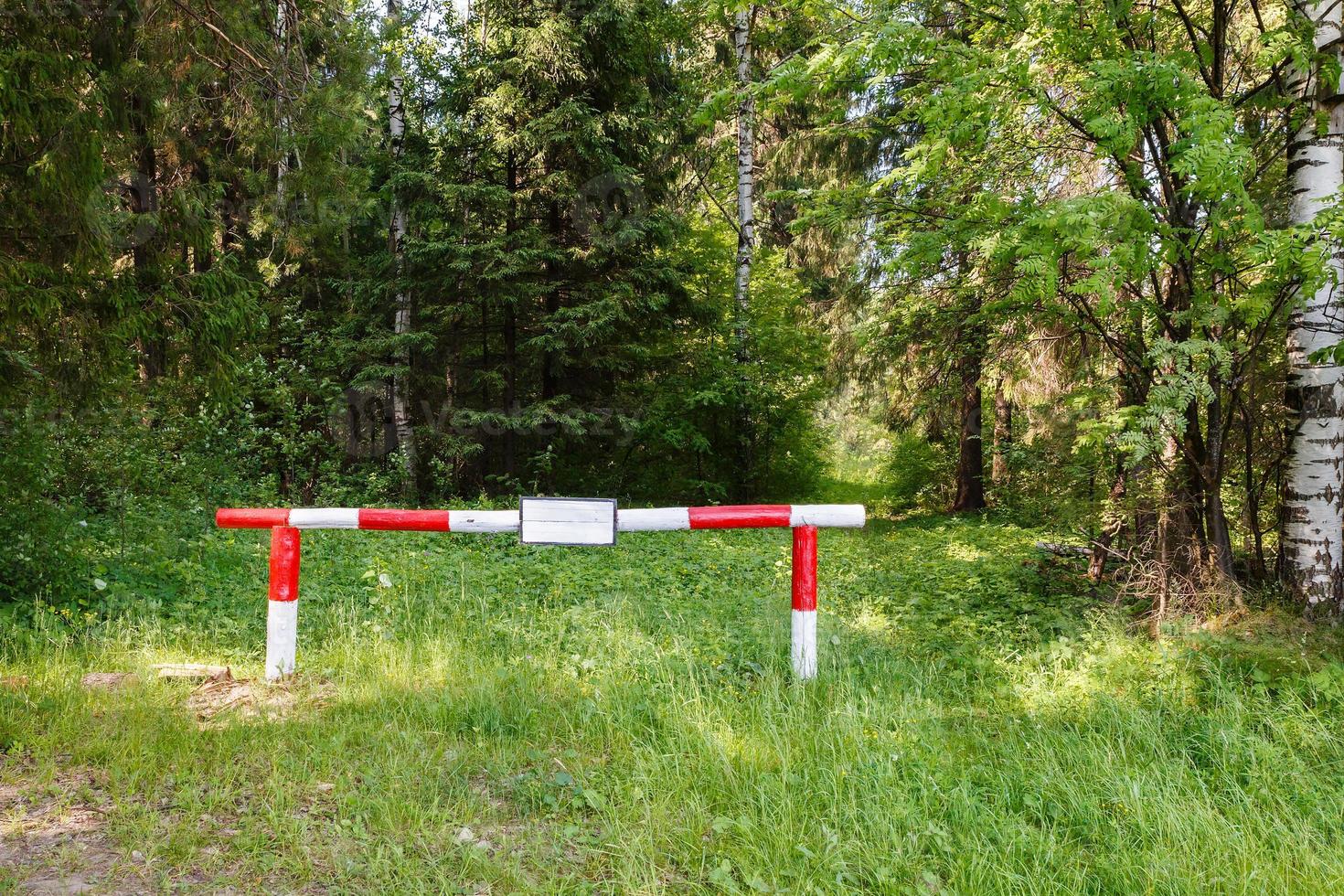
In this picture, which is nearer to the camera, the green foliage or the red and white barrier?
the red and white barrier

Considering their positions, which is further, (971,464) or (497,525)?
(971,464)

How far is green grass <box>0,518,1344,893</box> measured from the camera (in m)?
2.58

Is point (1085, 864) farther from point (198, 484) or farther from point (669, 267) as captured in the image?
point (669, 267)

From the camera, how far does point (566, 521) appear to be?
409cm

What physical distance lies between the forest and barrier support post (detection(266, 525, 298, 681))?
14 cm

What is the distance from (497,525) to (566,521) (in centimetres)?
41

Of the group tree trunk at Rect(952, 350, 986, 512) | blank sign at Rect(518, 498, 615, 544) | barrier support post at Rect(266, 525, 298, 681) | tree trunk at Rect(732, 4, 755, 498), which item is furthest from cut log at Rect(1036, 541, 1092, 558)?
tree trunk at Rect(952, 350, 986, 512)

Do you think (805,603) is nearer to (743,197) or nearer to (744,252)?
(744,252)

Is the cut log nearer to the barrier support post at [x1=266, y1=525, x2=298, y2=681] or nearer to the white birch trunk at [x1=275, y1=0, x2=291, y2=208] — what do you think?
the barrier support post at [x1=266, y1=525, x2=298, y2=681]

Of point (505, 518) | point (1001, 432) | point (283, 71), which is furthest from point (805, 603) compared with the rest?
point (1001, 432)

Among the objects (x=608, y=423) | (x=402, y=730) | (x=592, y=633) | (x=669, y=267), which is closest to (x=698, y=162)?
(x=669, y=267)

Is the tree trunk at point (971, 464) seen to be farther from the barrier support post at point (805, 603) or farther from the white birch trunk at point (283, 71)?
the white birch trunk at point (283, 71)

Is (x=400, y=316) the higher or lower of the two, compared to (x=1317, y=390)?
higher

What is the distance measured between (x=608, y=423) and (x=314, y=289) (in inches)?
290
